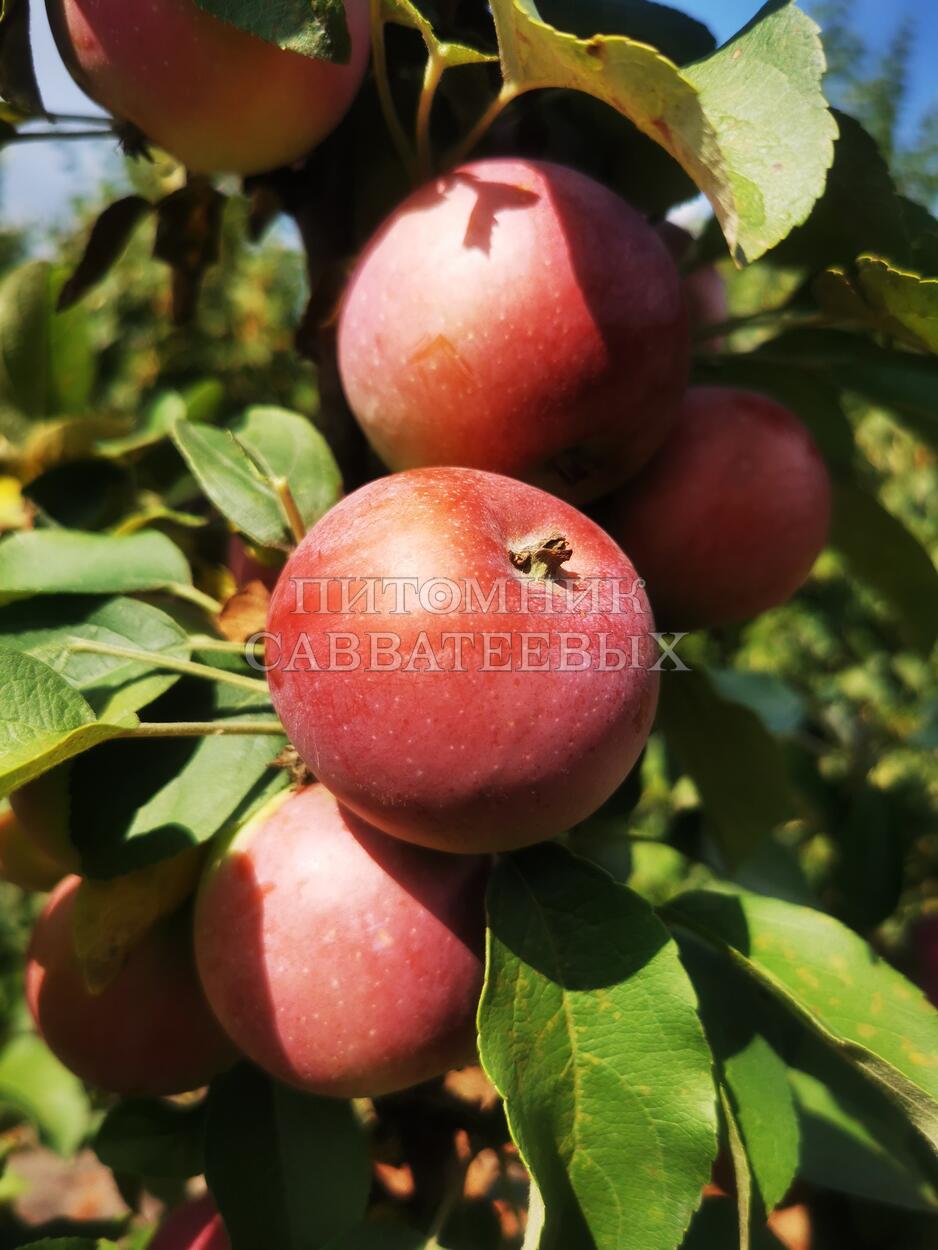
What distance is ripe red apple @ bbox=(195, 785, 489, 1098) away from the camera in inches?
21.9

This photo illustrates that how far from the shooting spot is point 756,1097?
652mm

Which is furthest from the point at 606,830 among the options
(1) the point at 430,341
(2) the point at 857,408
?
(2) the point at 857,408

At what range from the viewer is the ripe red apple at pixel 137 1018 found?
0.69 metres

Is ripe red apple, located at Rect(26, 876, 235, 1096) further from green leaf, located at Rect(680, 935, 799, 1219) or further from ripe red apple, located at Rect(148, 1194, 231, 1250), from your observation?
green leaf, located at Rect(680, 935, 799, 1219)

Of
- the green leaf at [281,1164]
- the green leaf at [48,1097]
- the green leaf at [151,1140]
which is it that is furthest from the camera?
the green leaf at [48,1097]

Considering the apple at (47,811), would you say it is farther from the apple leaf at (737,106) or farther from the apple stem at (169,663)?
the apple leaf at (737,106)

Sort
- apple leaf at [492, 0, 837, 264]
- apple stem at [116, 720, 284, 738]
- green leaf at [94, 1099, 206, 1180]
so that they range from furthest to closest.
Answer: green leaf at [94, 1099, 206, 1180] < apple stem at [116, 720, 284, 738] < apple leaf at [492, 0, 837, 264]

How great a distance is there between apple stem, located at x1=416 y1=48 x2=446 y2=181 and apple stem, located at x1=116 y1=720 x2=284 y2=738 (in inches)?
13.9

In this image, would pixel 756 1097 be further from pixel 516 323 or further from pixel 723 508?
pixel 516 323

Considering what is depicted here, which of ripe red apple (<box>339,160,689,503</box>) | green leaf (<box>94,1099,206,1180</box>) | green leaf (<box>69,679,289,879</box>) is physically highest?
ripe red apple (<box>339,160,689,503</box>)

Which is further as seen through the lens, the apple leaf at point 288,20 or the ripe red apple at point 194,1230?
the ripe red apple at point 194,1230

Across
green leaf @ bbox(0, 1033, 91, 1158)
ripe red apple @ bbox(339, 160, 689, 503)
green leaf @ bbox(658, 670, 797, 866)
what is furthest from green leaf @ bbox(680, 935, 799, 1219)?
green leaf @ bbox(0, 1033, 91, 1158)

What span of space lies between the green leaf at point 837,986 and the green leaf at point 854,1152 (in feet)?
1.20

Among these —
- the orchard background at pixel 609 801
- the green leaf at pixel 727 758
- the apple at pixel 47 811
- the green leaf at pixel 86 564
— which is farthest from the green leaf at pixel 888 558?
the apple at pixel 47 811
